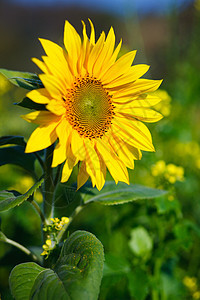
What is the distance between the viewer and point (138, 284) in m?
1.51

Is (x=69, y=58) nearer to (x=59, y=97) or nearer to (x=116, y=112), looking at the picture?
(x=59, y=97)

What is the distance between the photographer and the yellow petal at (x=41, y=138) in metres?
0.98

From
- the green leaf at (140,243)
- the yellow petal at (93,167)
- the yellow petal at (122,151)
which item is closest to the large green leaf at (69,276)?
the yellow petal at (93,167)

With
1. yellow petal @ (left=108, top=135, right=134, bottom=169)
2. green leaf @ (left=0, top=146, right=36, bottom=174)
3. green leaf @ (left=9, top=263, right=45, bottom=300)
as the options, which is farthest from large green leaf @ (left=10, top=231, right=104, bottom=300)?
green leaf @ (left=0, top=146, right=36, bottom=174)

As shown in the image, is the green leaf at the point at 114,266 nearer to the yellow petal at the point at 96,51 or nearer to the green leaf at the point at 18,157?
the green leaf at the point at 18,157

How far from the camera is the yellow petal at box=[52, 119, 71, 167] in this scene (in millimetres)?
1009

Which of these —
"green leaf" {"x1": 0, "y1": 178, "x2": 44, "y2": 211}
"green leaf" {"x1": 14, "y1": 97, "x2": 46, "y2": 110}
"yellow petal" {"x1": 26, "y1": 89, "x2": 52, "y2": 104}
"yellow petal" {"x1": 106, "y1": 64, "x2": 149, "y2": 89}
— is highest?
"yellow petal" {"x1": 26, "y1": 89, "x2": 52, "y2": 104}

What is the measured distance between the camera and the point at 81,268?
938mm

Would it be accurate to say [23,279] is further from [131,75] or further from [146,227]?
[146,227]

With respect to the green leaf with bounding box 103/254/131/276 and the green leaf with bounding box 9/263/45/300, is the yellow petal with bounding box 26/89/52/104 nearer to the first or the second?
the green leaf with bounding box 9/263/45/300

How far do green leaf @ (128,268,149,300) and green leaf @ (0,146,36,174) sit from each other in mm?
657

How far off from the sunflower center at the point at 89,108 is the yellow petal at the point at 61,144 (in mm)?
42

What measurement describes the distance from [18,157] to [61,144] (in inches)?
15.6

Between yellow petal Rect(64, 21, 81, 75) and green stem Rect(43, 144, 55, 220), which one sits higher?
yellow petal Rect(64, 21, 81, 75)
